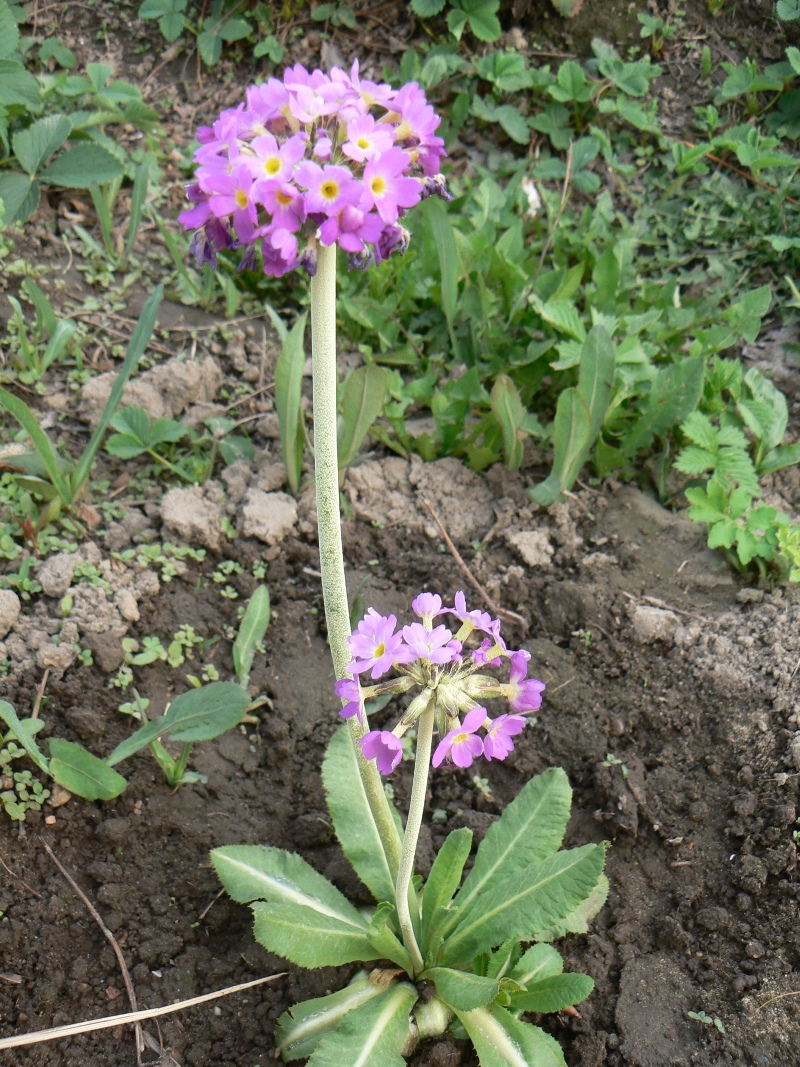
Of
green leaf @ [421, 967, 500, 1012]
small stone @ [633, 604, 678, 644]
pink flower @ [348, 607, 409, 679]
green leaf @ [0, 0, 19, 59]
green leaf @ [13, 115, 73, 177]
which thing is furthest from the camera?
green leaf @ [13, 115, 73, 177]

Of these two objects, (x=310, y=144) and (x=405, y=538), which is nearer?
(x=310, y=144)

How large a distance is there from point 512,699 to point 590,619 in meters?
1.33

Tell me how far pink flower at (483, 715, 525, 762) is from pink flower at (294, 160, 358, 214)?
0.89 m

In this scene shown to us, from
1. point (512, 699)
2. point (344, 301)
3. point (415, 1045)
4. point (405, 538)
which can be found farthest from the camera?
point (344, 301)

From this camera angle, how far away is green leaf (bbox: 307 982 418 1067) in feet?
6.25

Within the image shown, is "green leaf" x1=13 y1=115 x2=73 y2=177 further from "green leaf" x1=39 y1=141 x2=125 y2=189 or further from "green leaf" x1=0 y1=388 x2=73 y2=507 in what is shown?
"green leaf" x1=0 y1=388 x2=73 y2=507

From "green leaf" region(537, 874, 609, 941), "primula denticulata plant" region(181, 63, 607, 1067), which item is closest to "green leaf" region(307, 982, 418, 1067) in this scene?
"primula denticulata plant" region(181, 63, 607, 1067)

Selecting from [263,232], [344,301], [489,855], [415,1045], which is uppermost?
[263,232]

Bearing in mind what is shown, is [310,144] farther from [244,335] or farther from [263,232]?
[244,335]

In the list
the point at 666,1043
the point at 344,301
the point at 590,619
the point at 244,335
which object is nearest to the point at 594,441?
the point at 590,619

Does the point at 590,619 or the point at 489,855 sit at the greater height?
the point at 590,619

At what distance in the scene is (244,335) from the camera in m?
3.79

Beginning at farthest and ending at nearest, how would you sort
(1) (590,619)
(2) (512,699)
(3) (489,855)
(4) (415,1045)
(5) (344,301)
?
1. (5) (344,301)
2. (1) (590,619)
3. (3) (489,855)
4. (4) (415,1045)
5. (2) (512,699)

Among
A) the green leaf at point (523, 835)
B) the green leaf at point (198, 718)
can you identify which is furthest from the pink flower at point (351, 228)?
the green leaf at point (523, 835)
